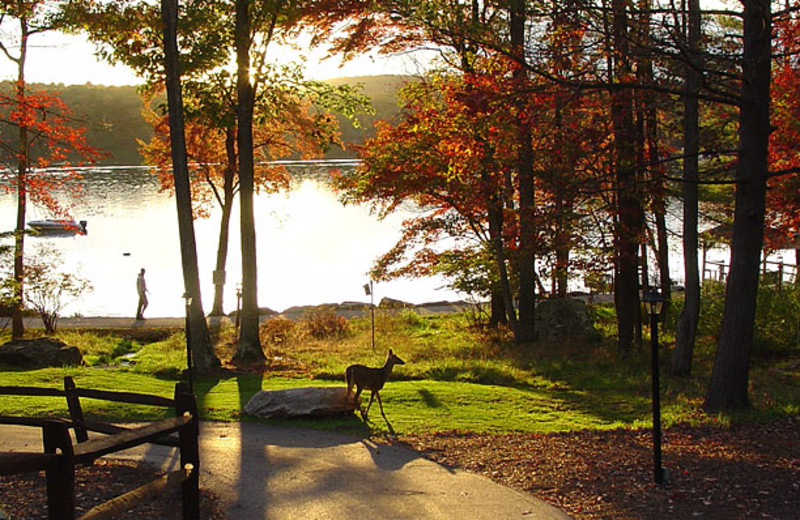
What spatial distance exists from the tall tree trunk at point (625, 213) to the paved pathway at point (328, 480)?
7.04 m

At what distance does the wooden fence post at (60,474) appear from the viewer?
5.08 m

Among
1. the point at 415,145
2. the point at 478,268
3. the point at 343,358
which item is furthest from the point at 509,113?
the point at 478,268

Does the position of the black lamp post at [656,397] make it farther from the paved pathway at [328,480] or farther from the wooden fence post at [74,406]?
the wooden fence post at [74,406]

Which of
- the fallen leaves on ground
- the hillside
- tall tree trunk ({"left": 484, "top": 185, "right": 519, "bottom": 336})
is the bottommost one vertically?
the fallen leaves on ground

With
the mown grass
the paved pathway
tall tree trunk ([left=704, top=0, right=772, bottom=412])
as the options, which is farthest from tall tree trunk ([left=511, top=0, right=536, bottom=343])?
the paved pathway

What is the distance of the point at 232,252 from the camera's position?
51.5 metres

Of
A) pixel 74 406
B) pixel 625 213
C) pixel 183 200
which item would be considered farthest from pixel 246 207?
pixel 74 406

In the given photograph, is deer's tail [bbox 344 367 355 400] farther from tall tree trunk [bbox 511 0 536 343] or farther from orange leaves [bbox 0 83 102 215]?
orange leaves [bbox 0 83 102 215]

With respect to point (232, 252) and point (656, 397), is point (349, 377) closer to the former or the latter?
point (656, 397)

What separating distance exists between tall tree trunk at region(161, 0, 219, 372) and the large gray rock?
3903mm

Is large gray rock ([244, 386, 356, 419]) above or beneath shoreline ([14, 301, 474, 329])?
beneath

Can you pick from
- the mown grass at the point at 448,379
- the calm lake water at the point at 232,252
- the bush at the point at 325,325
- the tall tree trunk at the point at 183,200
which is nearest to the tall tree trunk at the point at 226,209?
the calm lake water at the point at 232,252

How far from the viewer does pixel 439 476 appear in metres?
8.69

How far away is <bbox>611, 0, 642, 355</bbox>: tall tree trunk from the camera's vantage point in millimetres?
14830
